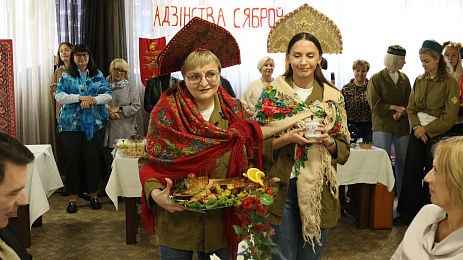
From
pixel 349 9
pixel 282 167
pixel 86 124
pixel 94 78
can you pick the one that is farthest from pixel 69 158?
pixel 349 9

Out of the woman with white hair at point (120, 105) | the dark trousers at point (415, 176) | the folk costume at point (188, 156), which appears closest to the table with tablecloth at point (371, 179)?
the dark trousers at point (415, 176)

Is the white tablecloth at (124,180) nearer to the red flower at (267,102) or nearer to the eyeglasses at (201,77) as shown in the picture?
the red flower at (267,102)

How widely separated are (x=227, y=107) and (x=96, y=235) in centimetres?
264

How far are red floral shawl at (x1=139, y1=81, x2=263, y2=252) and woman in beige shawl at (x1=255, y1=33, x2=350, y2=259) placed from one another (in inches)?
10.3

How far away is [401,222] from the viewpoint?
4695mm

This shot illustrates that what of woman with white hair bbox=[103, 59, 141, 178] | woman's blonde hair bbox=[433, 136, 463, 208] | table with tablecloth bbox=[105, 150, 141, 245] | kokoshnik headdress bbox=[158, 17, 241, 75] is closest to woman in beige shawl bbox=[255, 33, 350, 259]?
kokoshnik headdress bbox=[158, 17, 241, 75]

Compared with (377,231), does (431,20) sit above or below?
above

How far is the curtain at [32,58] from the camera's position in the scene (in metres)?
5.62

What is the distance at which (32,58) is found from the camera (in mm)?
5695

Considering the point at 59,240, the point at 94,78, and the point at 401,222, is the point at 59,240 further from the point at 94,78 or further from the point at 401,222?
the point at 401,222

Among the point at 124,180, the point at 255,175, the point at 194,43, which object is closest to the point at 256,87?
the point at 124,180

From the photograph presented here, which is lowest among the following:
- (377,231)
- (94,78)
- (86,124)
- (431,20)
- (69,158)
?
(377,231)

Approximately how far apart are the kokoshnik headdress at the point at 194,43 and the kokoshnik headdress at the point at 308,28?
419mm

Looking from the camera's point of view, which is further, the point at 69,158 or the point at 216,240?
the point at 69,158
